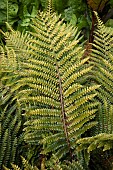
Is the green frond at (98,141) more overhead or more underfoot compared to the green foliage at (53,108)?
more underfoot

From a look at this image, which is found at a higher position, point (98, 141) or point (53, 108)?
point (53, 108)

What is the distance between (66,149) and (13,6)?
1.46 m

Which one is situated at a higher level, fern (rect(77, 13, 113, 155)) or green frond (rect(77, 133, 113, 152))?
fern (rect(77, 13, 113, 155))

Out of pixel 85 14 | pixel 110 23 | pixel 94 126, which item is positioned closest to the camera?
pixel 94 126

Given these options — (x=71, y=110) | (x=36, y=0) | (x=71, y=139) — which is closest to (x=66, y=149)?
(x=71, y=139)

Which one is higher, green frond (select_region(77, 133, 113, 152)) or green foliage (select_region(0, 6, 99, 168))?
green foliage (select_region(0, 6, 99, 168))

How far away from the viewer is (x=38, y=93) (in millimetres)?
1320

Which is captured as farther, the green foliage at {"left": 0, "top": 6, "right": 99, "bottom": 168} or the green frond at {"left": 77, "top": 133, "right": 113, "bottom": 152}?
the green foliage at {"left": 0, "top": 6, "right": 99, "bottom": 168}

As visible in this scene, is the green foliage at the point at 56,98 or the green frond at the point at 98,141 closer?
the green frond at the point at 98,141

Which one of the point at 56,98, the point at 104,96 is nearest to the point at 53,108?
the point at 56,98

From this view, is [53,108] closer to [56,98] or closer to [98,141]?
[56,98]

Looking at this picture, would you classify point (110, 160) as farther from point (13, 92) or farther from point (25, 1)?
point (25, 1)

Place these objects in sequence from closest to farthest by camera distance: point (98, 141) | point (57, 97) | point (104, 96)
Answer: point (98, 141)
point (57, 97)
point (104, 96)

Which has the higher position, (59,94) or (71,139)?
(59,94)
